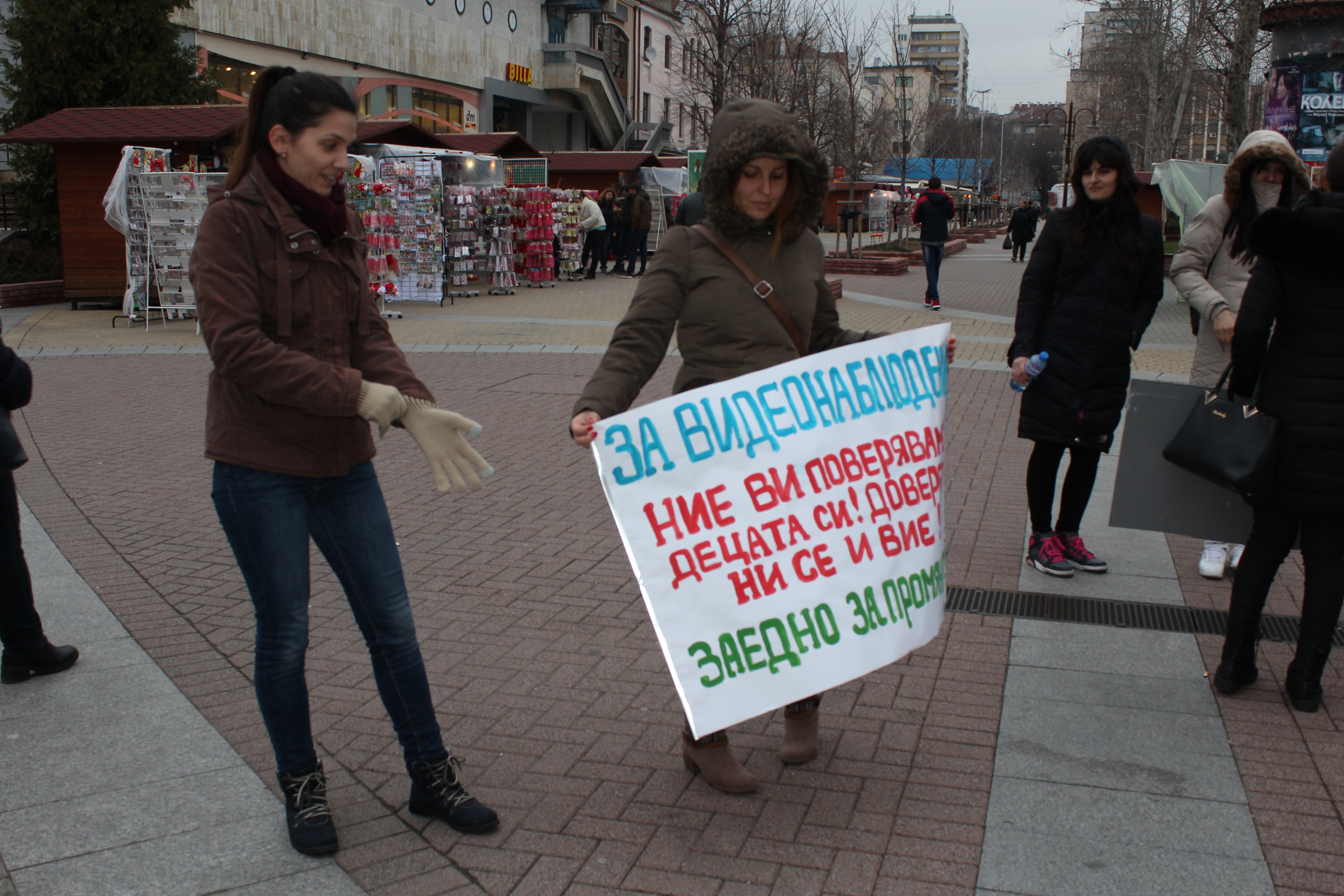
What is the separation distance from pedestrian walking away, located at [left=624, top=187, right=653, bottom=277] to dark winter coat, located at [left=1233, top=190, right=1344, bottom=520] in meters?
19.7

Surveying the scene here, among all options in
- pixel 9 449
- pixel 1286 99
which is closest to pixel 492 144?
pixel 1286 99

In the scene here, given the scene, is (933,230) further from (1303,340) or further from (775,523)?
(775,523)

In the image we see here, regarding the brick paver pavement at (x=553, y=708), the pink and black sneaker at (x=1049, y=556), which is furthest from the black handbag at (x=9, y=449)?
the pink and black sneaker at (x=1049, y=556)

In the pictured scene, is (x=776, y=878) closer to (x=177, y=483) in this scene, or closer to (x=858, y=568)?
(x=858, y=568)

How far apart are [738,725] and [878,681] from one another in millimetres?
581

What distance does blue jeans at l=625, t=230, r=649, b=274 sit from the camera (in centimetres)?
2336

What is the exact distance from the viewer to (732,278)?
313 centimetres

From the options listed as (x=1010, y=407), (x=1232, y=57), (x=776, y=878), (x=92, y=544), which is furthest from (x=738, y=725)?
(x=1232, y=57)

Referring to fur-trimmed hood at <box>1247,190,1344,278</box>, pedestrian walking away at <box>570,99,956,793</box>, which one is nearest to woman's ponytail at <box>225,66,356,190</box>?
pedestrian walking away at <box>570,99,956,793</box>

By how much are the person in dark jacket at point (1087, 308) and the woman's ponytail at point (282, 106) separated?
10.3ft

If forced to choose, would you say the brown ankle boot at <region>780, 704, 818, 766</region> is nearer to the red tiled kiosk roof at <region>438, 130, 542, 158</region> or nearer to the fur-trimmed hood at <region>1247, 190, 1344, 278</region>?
the fur-trimmed hood at <region>1247, 190, 1344, 278</region>

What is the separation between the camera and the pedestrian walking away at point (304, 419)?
2.68m

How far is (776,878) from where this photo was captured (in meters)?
2.87

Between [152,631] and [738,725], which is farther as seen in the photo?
[152,631]
